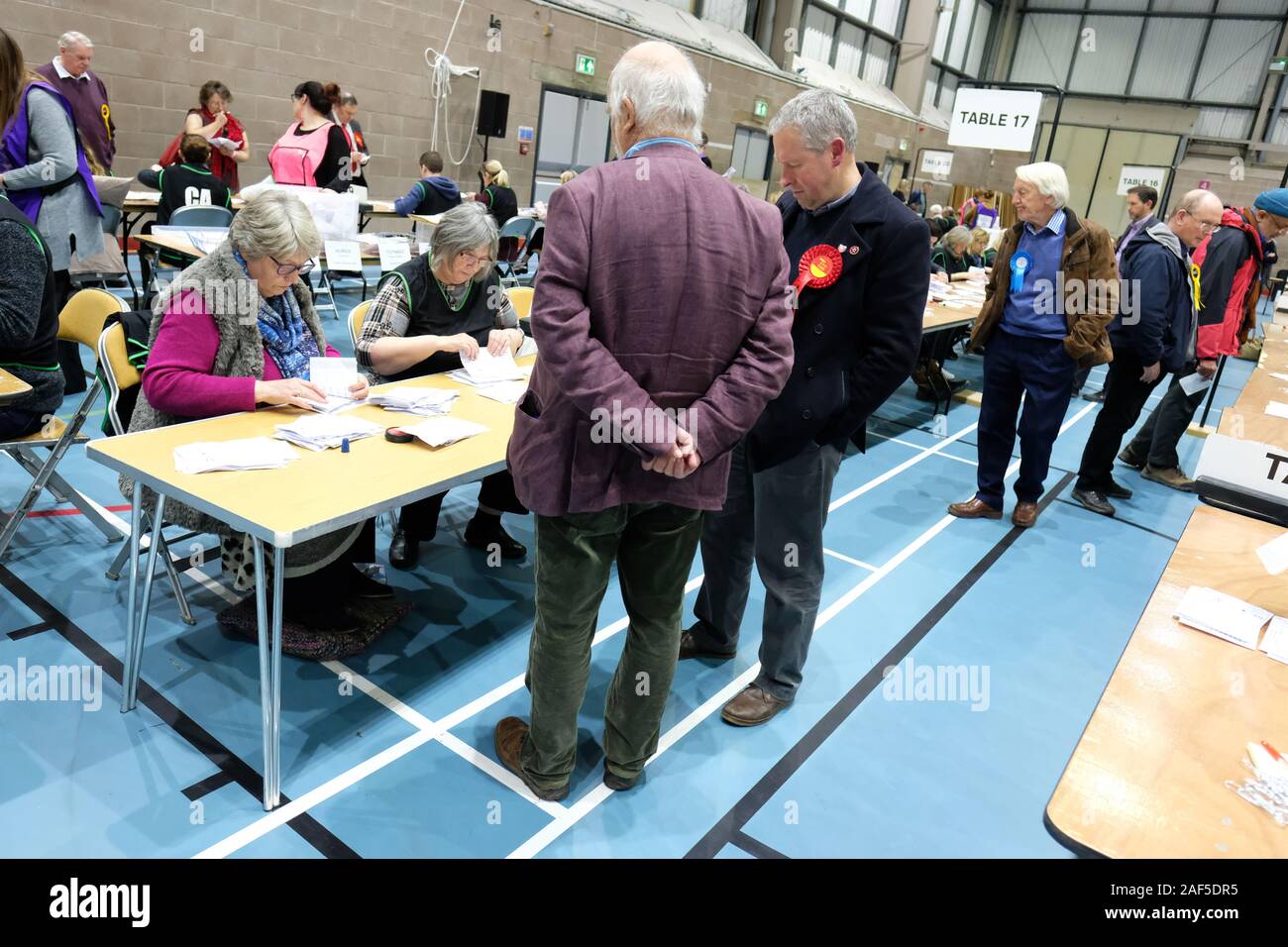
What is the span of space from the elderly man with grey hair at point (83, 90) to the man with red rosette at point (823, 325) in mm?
5649

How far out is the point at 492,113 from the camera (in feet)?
33.8

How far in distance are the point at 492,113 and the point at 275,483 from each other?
30.9ft

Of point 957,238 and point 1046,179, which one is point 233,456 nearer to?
point 1046,179

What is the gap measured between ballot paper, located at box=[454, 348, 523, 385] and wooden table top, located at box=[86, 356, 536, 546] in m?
0.49

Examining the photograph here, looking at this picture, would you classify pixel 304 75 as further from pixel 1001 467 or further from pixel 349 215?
pixel 1001 467

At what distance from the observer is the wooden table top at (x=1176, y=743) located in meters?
1.14

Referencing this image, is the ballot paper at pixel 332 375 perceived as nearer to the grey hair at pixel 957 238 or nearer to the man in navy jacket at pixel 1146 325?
the man in navy jacket at pixel 1146 325

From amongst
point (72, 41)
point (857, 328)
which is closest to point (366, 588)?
point (857, 328)

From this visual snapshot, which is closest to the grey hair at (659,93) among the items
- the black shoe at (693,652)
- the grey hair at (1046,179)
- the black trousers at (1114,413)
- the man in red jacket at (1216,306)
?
the black shoe at (693,652)

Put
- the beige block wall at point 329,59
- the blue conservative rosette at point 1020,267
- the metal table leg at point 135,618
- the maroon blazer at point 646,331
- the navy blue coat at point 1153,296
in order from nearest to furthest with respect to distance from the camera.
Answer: the maroon blazer at point 646,331 → the metal table leg at point 135,618 → the blue conservative rosette at point 1020,267 → the navy blue coat at point 1153,296 → the beige block wall at point 329,59

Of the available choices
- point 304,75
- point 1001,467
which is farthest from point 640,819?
point 304,75

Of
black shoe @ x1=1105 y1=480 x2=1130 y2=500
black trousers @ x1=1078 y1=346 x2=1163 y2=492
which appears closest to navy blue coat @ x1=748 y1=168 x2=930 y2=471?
black trousers @ x1=1078 y1=346 x2=1163 y2=492

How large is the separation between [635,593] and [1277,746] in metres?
1.24

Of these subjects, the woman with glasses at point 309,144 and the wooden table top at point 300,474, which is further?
the woman with glasses at point 309,144
